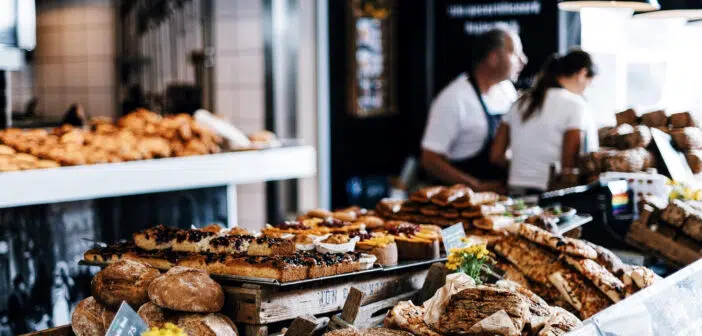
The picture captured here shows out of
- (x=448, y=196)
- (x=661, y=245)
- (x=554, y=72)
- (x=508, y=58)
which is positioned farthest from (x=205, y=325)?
(x=508, y=58)

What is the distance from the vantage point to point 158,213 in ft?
17.1

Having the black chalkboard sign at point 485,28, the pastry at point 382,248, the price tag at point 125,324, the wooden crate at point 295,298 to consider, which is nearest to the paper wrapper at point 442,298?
the wooden crate at point 295,298

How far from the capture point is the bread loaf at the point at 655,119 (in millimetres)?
4223

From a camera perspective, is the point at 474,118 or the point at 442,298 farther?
the point at 474,118

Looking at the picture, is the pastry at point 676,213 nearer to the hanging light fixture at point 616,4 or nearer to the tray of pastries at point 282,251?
the hanging light fixture at point 616,4

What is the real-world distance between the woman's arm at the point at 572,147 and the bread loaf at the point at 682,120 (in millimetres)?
1027

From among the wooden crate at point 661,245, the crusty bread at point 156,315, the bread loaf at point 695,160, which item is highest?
the bread loaf at point 695,160

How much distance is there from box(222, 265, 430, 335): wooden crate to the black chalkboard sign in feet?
15.7

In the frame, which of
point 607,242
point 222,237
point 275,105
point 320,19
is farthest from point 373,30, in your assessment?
point 222,237

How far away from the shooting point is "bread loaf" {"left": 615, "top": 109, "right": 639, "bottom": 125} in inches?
171

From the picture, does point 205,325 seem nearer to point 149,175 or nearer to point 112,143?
point 149,175

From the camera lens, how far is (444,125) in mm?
6016

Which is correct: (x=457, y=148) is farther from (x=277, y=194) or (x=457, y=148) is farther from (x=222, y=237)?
(x=222, y=237)

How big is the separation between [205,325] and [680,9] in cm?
248
